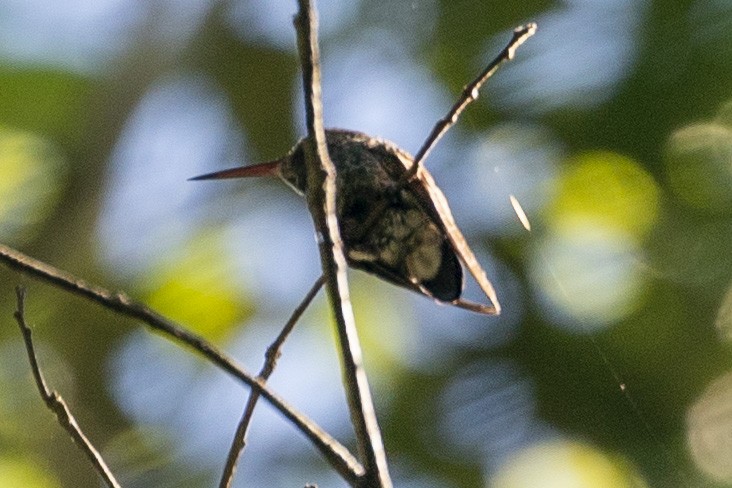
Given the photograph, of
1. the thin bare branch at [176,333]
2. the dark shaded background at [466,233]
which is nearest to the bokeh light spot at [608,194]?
→ the dark shaded background at [466,233]

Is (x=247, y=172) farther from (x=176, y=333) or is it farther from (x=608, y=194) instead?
(x=176, y=333)

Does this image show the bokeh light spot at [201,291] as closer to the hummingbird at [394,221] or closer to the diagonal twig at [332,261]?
the hummingbird at [394,221]

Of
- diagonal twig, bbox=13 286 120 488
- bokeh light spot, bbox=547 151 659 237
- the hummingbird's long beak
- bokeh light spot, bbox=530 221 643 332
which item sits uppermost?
diagonal twig, bbox=13 286 120 488

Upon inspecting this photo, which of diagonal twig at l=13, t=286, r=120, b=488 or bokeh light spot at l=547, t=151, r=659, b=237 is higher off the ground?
diagonal twig at l=13, t=286, r=120, b=488

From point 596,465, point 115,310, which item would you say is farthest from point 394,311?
point 115,310

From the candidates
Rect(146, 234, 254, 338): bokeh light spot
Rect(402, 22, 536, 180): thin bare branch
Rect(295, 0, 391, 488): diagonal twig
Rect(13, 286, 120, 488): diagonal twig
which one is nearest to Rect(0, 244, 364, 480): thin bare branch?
Rect(295, 0, 391, 488): diagonal twig

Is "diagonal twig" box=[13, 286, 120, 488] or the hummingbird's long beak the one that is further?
the hummingbird's long beak

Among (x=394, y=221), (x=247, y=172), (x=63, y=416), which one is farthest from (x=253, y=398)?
(x=247, y=172)

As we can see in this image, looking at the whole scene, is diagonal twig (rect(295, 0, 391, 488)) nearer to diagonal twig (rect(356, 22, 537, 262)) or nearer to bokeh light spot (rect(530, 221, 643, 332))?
diagonal twig (rect(356, 22, 537, 262))
